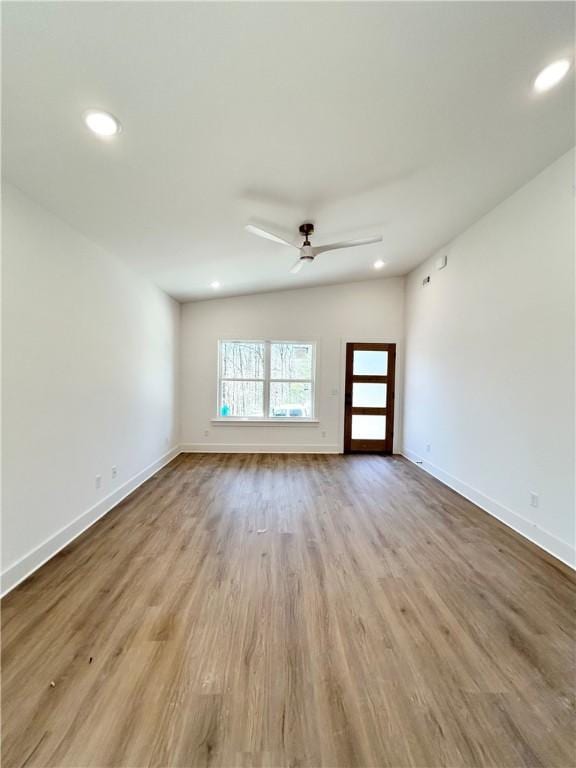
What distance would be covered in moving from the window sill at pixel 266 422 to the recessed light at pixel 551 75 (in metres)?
4.67

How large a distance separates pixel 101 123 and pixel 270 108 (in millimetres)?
890

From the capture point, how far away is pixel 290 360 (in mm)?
5758

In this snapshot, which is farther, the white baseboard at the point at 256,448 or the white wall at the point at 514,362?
the white baseboard at the point at 256,448

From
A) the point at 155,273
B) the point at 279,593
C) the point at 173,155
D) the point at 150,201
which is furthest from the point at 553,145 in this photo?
the point at 155,273

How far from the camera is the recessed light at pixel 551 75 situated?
1.68m

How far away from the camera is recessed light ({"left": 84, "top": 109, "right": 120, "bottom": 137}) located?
155 centimetres

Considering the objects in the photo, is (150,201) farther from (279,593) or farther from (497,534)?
(497,534)

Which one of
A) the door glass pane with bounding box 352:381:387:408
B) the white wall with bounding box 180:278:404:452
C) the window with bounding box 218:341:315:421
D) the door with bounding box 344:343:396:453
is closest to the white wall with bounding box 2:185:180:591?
the white wall with bounding box 180:278:404:452

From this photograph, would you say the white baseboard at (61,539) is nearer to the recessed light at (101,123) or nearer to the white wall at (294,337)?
the white wall at (294,337)

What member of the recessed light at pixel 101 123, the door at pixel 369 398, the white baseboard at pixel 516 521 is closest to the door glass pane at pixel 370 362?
the door at pixel 369 398

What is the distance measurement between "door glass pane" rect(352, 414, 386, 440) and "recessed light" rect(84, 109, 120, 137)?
5.05 m

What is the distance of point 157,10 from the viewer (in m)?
1.18

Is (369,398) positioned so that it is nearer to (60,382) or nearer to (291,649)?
(291,649)

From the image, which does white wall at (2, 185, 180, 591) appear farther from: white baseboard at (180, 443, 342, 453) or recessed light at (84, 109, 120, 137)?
white baseboard at (180, 443, 342, 453)
